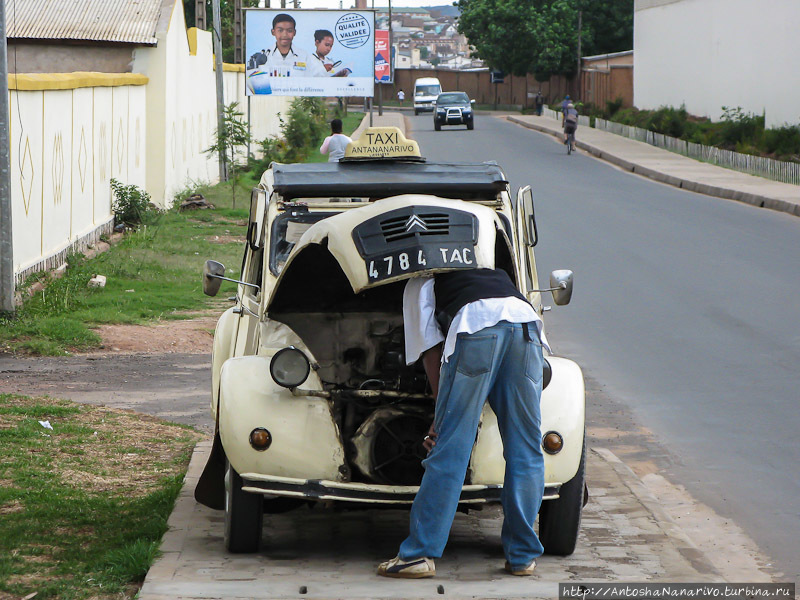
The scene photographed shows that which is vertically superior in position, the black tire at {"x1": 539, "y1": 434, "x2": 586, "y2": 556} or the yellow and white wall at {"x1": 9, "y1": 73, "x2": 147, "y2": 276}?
the yellow and white wall at {"x1": 9, "y1": 73, "x2": 147, "y2": 276}

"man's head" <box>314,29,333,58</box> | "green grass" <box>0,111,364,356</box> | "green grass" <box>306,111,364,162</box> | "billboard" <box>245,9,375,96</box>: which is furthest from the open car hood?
"man's head" <box>314,29,333,58</box>

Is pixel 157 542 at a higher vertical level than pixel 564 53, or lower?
lower

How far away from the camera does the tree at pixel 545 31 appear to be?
7750cm

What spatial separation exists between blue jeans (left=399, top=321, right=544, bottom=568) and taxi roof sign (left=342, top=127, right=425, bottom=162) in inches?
105

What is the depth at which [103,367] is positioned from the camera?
34.8ft

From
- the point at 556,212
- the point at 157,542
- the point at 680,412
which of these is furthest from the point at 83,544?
the point at 556,212

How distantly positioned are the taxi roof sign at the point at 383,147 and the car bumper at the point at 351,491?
8.76 ft

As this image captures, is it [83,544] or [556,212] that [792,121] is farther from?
[83,544]

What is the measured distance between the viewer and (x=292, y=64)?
32844 millimetres

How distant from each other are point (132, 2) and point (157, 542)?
66.8 feet

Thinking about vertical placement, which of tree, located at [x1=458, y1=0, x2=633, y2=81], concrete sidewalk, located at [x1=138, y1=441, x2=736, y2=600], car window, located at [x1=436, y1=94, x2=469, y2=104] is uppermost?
tree, located at [x1=458, y1=0, x2=633, y2=81]

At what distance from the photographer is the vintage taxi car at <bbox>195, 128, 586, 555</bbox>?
17.3 feet

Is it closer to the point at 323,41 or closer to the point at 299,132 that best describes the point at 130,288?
the point at 323,41

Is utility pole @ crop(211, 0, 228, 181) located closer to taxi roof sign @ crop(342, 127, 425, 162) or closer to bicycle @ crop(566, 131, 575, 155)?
bicycle @ crop(566, 131, 575, 155)
